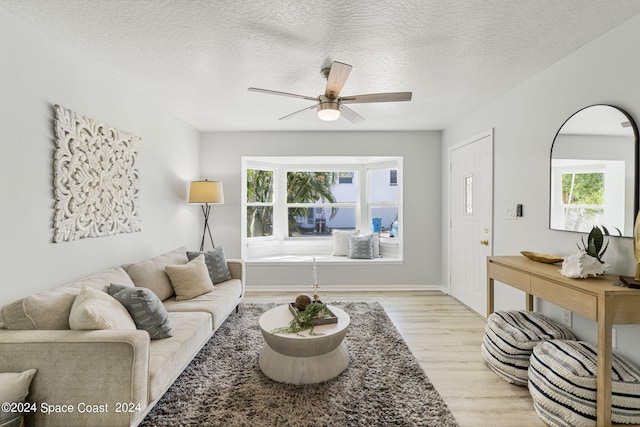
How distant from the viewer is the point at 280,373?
2.27 m

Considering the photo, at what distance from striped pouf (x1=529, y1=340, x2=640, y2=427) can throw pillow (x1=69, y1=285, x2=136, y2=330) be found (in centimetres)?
259

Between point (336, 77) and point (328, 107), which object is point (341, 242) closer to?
point (328, 107)

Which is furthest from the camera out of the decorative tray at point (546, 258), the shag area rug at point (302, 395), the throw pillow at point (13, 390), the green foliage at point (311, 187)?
the green foliage at point (311, 187)

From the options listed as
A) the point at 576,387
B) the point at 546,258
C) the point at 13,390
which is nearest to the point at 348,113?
the point at 546,258

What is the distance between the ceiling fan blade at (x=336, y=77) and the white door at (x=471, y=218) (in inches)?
81.3

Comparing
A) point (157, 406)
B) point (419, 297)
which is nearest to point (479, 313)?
point (419, 297)

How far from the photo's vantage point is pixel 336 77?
7.09 feet

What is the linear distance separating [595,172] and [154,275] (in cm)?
362

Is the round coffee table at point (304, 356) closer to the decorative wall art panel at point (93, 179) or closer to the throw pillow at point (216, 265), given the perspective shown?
the throw pillow at point (216, 265)

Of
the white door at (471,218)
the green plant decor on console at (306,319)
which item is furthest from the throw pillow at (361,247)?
the green plant decor on console at (306,319)

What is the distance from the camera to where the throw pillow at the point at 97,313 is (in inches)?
66.7

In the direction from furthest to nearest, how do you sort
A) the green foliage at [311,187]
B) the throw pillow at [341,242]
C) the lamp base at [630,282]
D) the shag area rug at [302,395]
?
1. the green foliage at [311,187]
2. the throw pillow at [341,242]
3. the shag area rug at [302,395]
4. the lamp base at [630,282]

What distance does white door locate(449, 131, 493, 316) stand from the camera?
3.56 m

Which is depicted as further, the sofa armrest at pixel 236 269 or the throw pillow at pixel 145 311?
the sofa armrest at pixel 236 269
